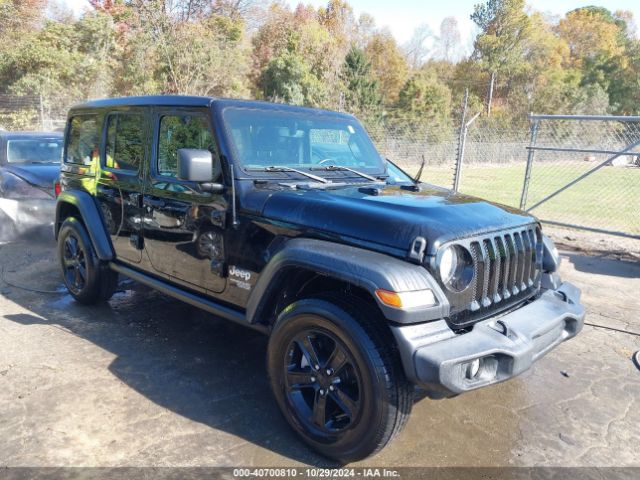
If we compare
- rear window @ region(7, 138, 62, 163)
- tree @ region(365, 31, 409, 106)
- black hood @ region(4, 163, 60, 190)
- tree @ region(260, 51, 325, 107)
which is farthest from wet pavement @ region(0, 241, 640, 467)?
tree @ region(365, 31, 409, 106)

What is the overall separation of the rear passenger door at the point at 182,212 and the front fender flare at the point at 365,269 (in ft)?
2.37

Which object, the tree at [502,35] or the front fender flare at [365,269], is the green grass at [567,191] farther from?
the tree at [502,35]

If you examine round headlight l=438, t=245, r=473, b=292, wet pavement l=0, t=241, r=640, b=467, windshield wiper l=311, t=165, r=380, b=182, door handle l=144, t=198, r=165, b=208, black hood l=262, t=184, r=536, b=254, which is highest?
windshield wiper l=311, t=165, r=380, b=182

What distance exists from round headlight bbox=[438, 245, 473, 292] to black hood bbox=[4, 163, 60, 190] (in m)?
6.69

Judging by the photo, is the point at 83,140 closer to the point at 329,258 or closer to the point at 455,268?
the point at 329,258

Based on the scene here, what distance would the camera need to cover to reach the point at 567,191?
16.3 m

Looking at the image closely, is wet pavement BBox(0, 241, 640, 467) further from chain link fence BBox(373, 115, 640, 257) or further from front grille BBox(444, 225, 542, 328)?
chain link fence BBox(373, 115, 640, 257)

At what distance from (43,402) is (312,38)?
106 feet

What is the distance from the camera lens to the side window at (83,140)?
15.7 feet

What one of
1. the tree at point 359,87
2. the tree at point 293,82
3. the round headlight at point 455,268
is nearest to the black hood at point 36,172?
the round headlight at point 455,268

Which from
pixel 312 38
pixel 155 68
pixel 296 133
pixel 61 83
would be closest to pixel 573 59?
pixel 312 38

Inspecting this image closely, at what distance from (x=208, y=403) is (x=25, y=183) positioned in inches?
230

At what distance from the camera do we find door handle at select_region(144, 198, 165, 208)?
12.7 feet

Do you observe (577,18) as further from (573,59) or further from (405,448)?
(405,448)
